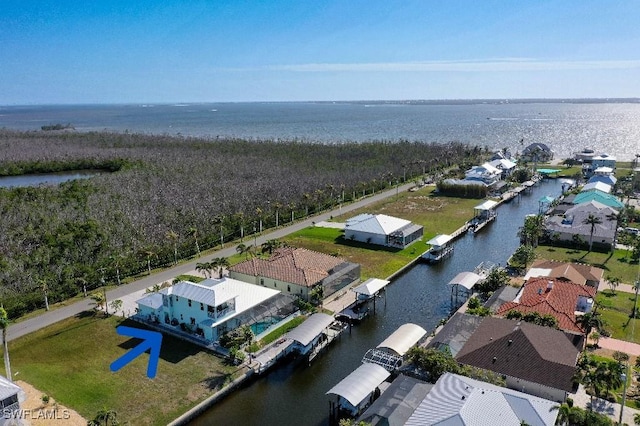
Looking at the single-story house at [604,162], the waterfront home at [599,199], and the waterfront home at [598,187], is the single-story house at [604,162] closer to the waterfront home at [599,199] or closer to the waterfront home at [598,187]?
the waterfront home at [598,187]

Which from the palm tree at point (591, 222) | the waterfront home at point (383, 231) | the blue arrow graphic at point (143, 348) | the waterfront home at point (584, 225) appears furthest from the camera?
the waterfront home at point (383, 231)

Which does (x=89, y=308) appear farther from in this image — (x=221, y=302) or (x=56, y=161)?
(x=56, y=161)

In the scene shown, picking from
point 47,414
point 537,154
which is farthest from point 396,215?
point 537,154

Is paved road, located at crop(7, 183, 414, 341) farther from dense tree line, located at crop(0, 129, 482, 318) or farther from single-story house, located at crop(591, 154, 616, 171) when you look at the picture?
single-story house, located at crop(591, 154, 616, 171)

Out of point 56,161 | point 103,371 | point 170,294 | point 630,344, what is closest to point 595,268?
point 630,344

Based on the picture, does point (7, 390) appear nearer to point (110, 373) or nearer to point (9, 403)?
point (9, 403)

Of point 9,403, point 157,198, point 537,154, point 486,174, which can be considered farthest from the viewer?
point 537,154

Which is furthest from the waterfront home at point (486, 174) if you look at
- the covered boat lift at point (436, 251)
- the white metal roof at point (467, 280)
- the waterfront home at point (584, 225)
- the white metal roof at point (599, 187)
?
the white metal roof at point (467, 280)
